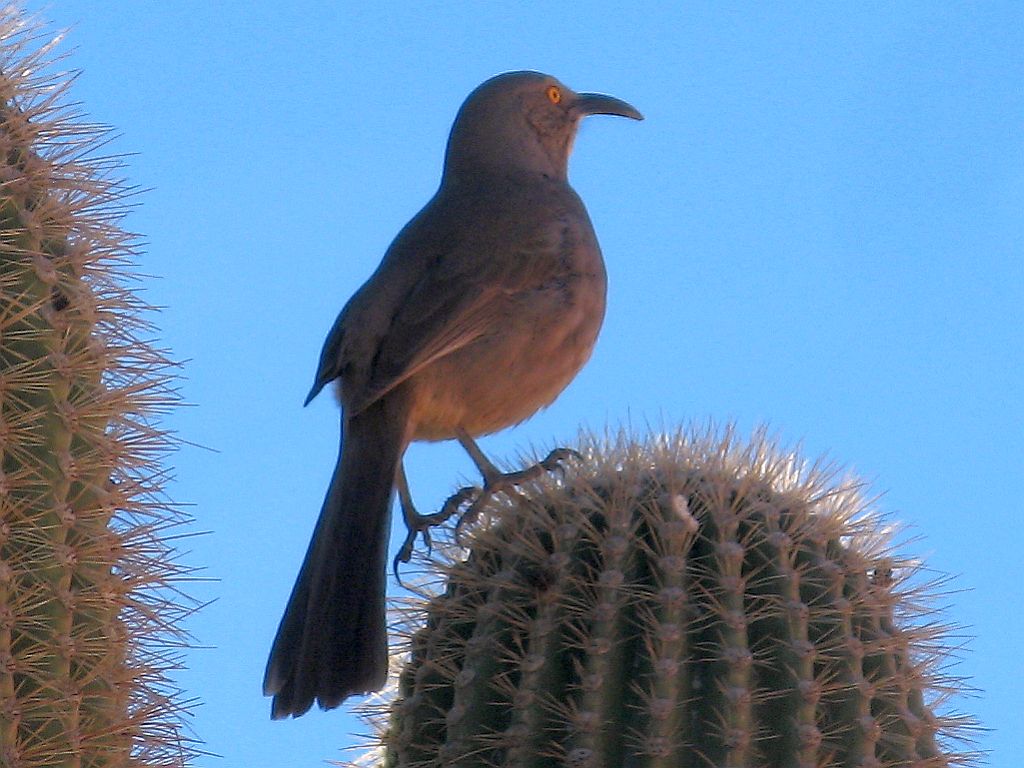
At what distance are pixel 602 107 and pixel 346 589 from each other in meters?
2.22

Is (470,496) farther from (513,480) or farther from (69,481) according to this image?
(69,481)

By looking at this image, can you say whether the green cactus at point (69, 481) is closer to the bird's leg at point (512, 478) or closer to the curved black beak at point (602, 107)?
the bird's leg at point (512, 478)

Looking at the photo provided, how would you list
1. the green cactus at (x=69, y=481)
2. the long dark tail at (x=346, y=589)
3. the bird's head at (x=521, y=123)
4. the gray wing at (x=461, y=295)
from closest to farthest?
1. the green cactus at (x=69, y=481)
2. the long dark tail at (x=346, y=589)
3. the gray wing at (x=461, y=295)
4. the bird's head at (x=521, y=123)

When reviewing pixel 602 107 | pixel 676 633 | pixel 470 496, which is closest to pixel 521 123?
pixel 602 107

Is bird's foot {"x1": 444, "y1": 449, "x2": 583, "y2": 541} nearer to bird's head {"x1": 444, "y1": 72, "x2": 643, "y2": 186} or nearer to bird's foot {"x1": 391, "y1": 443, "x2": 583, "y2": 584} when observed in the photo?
bird's foot {"x1": 391, "y1": 443, "x2": 583, "y2": 584}

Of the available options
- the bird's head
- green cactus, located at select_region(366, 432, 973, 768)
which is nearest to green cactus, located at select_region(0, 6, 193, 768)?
green cactus, located at select_region(366, 432, 973, 768)

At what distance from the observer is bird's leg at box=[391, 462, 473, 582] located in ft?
11.1

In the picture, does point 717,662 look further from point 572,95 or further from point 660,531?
point 572,95

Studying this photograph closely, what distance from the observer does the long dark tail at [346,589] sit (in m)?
3.02

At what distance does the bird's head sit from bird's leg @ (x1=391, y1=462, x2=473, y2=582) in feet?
4.26

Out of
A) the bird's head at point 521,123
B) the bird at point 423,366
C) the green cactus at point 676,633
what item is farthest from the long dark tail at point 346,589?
the bird's head at point 521,123

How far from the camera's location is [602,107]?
4840 millimetres

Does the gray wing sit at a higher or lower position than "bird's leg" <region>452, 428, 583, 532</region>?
higher

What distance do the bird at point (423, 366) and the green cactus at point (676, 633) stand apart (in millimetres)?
355
